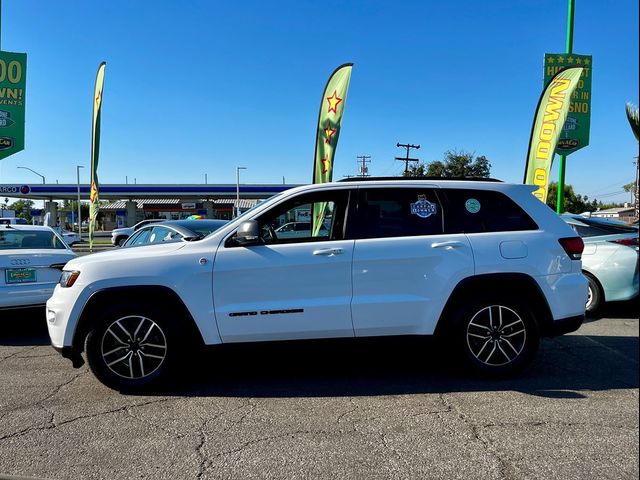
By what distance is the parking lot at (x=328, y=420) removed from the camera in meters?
3.04

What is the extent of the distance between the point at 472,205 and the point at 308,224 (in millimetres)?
1620

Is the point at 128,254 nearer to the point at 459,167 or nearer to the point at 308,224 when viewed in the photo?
the point at 308,224

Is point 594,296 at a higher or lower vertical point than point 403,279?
lower

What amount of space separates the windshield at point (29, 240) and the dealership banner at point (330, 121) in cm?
618

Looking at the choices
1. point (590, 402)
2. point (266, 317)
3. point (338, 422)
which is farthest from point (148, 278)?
point (590, 402)

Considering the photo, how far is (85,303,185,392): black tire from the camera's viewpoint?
427 cm

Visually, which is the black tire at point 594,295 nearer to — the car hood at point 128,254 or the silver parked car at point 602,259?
the silver parked car at point 602,259

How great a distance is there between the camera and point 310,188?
4660 millimetres

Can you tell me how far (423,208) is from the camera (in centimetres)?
461

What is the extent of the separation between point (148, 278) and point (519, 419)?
10.7ft

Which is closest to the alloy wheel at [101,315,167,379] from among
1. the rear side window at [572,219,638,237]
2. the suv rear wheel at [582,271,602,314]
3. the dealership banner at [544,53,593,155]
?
the rear side window at [572,219,638,237]

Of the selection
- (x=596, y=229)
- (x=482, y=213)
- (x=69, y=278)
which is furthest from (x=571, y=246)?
(x=69, y=278)

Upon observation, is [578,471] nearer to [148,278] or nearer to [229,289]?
[229,289]

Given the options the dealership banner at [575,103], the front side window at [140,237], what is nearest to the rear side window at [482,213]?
the front side window at [140,237]
